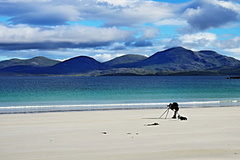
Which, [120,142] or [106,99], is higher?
[120,142]

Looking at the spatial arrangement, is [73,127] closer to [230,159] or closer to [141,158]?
[141,158]

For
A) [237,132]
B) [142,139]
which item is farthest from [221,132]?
[142,139]

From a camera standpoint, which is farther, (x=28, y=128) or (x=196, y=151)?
(x=28, y=128)

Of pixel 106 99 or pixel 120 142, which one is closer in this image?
pixel 120 142

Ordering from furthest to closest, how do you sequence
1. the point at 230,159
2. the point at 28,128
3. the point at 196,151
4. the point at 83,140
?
the point at 28,128 → the point at 83,140 → the point at 196,151 → the point at 230,159

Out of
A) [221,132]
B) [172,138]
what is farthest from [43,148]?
[221,132]

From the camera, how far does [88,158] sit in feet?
34.9

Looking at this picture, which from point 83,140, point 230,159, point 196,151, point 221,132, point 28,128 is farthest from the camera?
point 28,128

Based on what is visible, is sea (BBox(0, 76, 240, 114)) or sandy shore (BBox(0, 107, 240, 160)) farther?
sea (BBox(0, 76, 240, 114))

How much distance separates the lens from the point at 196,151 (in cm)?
1162

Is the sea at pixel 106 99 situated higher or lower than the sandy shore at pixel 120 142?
lower

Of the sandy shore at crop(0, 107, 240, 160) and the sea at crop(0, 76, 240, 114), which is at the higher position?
the sandy shore at crop(0, 107, 240, 160)

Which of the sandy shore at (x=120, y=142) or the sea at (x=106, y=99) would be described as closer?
the sandy shore at (x=120, y=142)

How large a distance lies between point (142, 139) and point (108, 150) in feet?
8.24
